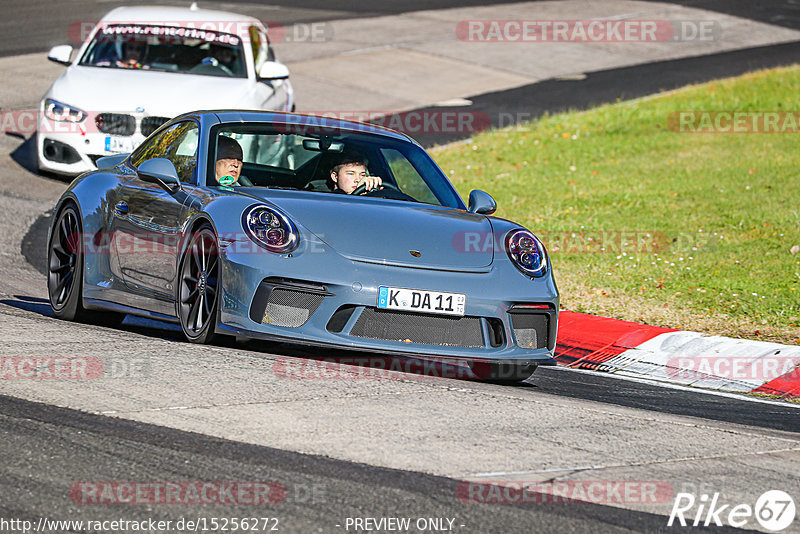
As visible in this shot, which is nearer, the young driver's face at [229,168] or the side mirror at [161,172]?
the side mirror at [161,172]

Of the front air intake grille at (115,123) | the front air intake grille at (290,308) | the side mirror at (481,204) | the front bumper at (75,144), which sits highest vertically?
the side mirror at (481,204)

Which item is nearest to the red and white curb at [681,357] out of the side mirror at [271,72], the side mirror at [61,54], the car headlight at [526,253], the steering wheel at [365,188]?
the car headlight at [526,253]

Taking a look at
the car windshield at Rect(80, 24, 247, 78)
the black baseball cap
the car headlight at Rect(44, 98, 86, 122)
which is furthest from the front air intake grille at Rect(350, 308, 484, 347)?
the car windshield at Rect(80, 24, 247, 78)

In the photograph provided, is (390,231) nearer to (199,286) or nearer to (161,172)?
(199,286)

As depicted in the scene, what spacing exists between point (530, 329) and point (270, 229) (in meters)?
1.48

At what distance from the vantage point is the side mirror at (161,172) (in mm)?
7129

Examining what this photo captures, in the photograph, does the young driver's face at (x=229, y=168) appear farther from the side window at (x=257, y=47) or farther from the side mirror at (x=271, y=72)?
the side window at (x=257, y=47)

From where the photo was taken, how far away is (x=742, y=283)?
10297 millimetres

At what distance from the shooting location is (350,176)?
299 inches

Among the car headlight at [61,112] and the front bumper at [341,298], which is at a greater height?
the front bumper at [341,298]

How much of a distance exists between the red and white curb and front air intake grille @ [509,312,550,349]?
1597 mm

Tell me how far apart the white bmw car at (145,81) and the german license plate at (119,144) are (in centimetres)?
1

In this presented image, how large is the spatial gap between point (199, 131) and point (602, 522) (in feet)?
13.7

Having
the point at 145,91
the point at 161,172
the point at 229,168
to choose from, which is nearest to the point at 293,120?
the point at 229,168
